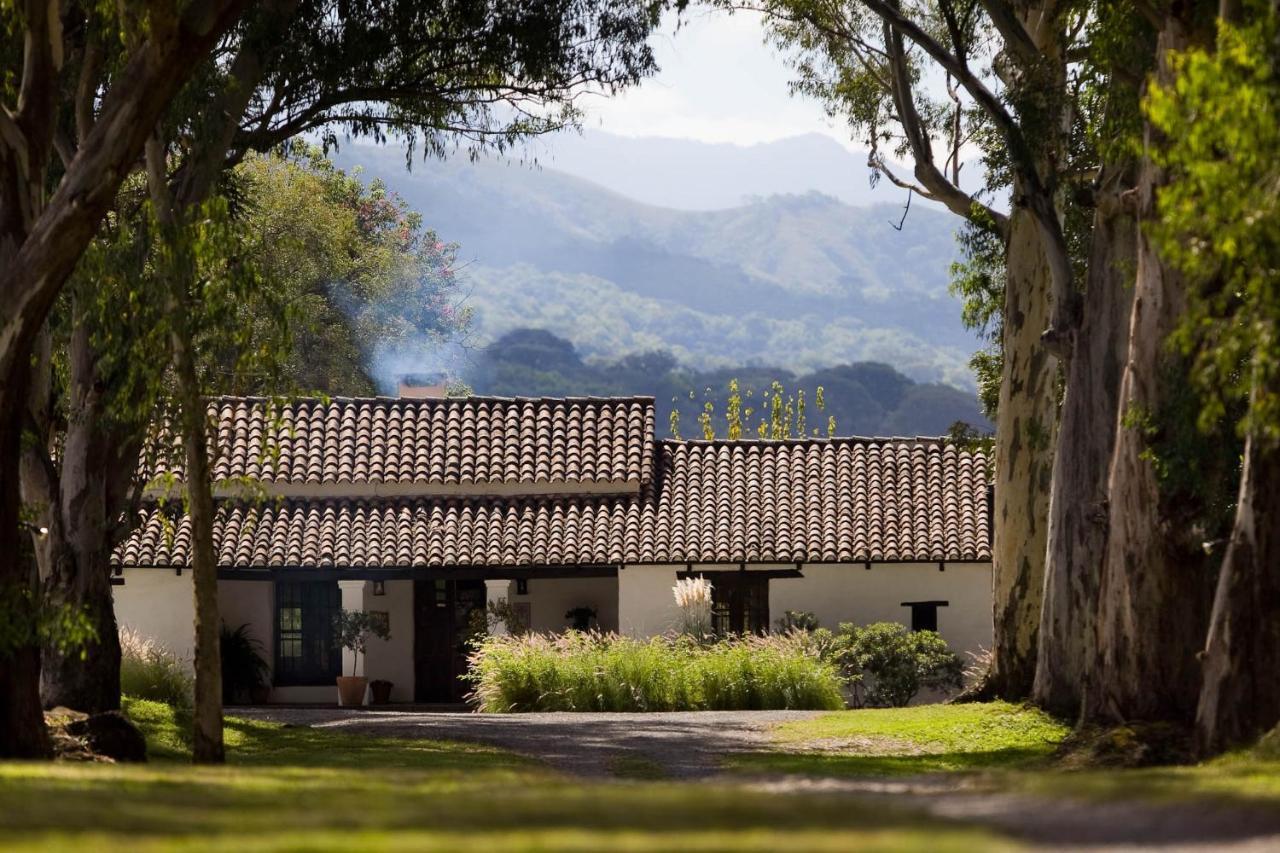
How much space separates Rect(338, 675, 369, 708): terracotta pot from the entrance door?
112 cm

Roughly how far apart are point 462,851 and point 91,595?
14349 millimetres

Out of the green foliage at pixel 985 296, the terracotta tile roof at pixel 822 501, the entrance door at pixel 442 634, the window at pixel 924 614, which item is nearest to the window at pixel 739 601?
the terracotta tile roof at pixel 822 501

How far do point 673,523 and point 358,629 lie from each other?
6.03 metres

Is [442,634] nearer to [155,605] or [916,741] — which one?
[155,605]

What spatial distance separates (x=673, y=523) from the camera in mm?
33656

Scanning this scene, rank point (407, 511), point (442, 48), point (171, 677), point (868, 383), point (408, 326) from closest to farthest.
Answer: point (442, 48) → point (171, 677) → point (407, 511) → point (408, 326) → point (868, 383)

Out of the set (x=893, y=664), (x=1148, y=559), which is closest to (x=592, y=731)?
(x=1148, y=559)

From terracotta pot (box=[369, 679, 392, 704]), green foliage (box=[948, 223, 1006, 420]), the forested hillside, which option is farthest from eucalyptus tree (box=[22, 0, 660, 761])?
the forested hillside

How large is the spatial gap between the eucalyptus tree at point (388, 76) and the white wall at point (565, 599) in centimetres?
1162

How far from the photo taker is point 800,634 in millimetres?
30297

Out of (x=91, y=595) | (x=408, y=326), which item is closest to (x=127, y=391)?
(x=91, y=595)

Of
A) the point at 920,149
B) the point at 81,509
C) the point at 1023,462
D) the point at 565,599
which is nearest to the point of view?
the point at 81,509

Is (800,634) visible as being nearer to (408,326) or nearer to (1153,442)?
(1153,442)

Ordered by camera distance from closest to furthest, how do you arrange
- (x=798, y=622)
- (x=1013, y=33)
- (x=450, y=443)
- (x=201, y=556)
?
(x=201, y=556)
(x=1013, y=33)
(x=798, y=622)
(x=450, y=443)
